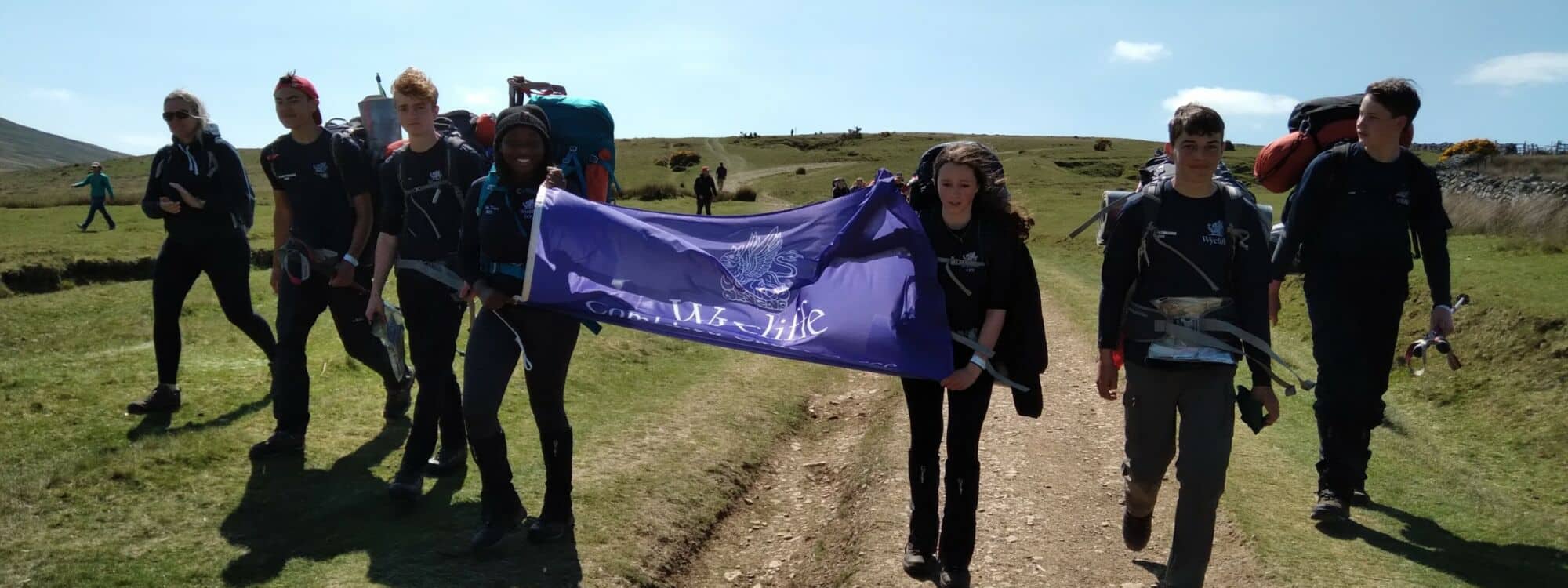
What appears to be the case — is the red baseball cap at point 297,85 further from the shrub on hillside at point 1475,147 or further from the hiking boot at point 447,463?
the shrub on hillside at point 1475,147

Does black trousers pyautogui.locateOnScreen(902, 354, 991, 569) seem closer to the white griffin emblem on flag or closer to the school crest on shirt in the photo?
the white griffin emblem on flag

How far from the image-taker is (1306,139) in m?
6.69

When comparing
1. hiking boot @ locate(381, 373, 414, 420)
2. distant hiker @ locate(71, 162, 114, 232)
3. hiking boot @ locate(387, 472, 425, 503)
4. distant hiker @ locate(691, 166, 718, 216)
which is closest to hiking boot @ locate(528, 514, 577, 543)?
hiking boot @ locate(387, 472, 425, 503)

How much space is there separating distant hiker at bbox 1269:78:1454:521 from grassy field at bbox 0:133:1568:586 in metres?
0.72

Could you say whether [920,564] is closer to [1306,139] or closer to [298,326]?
[1306,139]

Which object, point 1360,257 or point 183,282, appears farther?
point 183,282

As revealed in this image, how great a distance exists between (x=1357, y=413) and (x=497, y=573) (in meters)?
5.15

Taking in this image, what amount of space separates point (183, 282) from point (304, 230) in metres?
1.32

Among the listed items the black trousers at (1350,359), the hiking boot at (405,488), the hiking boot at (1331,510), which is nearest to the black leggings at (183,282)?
the hiking boot at (405,488)

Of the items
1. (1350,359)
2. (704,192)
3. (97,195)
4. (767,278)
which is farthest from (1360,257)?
(704,192)

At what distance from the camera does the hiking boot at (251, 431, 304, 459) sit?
22.1 ft

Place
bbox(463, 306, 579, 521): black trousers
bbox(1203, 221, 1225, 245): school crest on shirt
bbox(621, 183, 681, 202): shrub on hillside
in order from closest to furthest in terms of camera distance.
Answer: bbox(1203, 221, 1225, 245): school crest on shirt → bbox(463, 306, 579, 521): black trousers → bbox(621, 183, 681, 202): shrub on hillside

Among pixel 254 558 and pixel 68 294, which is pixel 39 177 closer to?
pixel 68 294

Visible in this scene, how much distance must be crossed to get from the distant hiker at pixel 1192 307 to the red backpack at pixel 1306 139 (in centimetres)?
210
